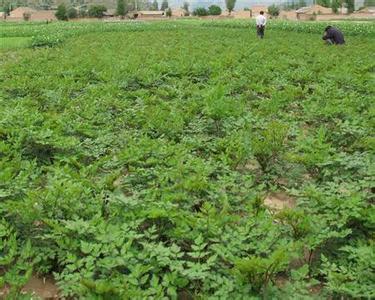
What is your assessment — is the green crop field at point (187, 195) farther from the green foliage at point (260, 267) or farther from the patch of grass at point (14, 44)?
the patch of grass at point (14, 44)

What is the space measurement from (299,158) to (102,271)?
2.80 m

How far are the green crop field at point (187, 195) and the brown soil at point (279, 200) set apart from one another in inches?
1.0

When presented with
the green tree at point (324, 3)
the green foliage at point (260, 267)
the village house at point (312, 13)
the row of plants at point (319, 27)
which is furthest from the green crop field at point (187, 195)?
the green tree at point (324, 3)

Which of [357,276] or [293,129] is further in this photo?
[293,129]

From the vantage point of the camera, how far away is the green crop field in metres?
3.28

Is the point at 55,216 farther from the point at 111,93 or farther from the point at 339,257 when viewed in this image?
the point at 111,93

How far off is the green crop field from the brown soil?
1.0 inches

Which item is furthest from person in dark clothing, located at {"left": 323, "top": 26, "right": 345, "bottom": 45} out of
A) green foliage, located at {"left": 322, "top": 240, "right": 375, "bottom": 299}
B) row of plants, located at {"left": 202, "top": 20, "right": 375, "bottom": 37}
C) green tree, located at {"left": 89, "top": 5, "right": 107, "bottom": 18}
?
green tree, located at {"left": 89, "top": 5, "right": 107, "bottom": 18}

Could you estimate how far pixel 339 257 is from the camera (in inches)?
145

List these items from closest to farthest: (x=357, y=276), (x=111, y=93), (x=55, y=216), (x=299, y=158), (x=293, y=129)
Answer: (x=357, y=276) → (x=55, y=216) → (x=299, y=158) → (x=293, y=129) → (x=111, y=93)

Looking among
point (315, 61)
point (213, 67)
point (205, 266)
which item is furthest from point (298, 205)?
point (315, 61)

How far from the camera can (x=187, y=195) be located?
14.4 feet

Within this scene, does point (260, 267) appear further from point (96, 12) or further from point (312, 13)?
point (312, 13)

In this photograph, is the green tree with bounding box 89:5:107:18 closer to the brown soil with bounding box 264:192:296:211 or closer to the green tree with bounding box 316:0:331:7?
the green tree with bounding box 316:0:331:7
